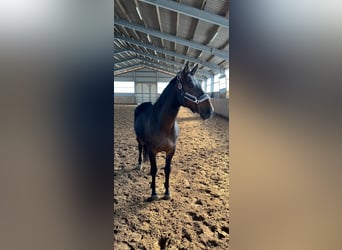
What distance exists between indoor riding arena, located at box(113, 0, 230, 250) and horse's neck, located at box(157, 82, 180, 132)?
1 centimetres

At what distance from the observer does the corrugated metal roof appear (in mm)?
1158

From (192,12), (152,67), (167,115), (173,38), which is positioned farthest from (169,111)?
(192,12)

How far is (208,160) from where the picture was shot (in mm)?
1205

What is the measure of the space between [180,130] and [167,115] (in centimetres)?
11

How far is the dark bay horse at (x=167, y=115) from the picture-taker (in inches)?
47.2

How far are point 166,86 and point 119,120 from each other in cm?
30

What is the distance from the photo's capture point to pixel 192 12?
1.21m

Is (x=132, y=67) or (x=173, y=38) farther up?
(x=173, y=38)

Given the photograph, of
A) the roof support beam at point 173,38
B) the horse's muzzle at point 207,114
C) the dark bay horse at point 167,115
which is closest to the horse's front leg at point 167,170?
the dark bay horse at point 167,115

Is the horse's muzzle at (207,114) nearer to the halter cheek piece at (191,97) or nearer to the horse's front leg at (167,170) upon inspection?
the halter cheek piece at (191,97)

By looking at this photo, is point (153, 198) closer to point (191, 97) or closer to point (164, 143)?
point (164, 143)
